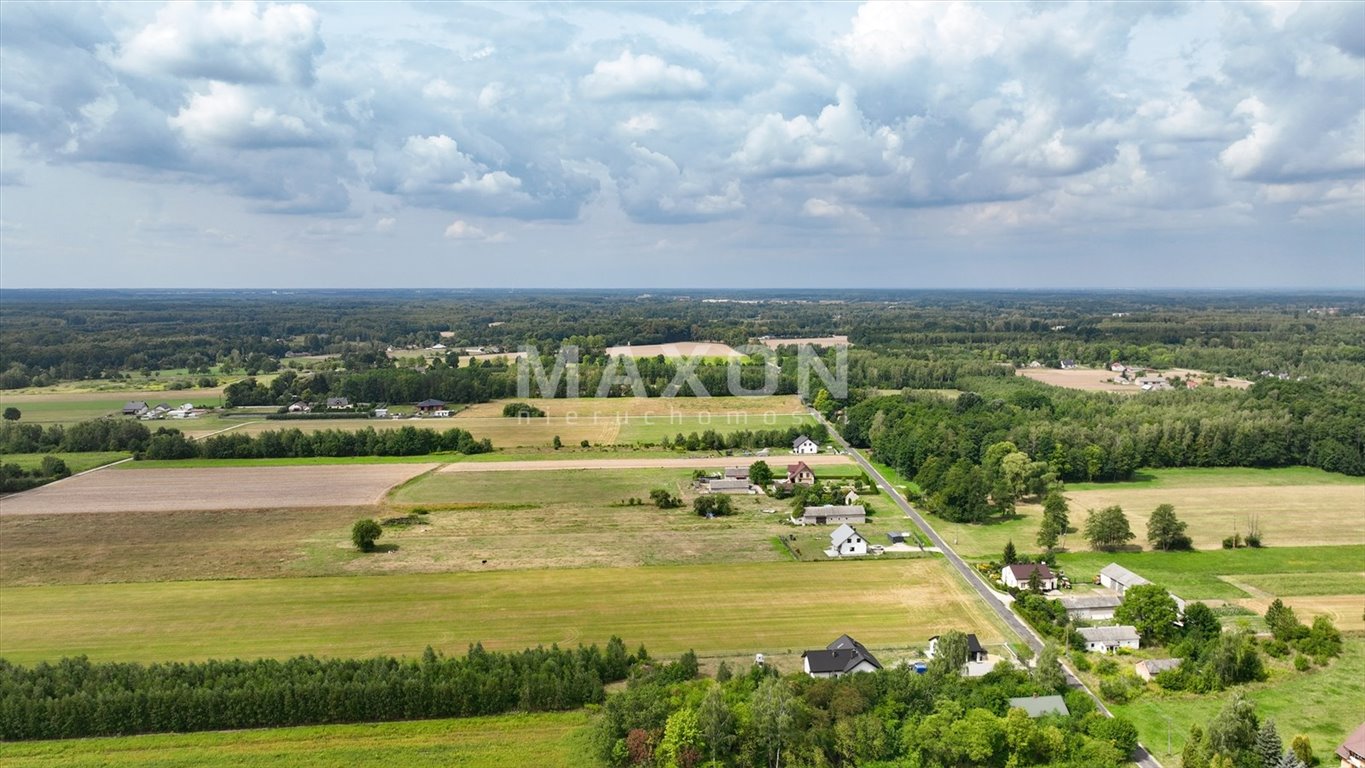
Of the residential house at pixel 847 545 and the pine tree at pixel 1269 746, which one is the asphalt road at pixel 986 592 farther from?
the residential house at pixel 847 545

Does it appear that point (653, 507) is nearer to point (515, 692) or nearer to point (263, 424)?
point (515, 692)

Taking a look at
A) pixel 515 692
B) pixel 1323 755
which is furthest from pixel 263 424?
pixel 1323 755

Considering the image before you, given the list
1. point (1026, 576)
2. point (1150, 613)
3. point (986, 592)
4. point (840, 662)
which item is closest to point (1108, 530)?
point (1026, 576)

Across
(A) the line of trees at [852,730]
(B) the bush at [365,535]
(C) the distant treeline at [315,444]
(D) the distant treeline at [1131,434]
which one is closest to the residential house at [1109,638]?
(A) the line of trees at [852,730]

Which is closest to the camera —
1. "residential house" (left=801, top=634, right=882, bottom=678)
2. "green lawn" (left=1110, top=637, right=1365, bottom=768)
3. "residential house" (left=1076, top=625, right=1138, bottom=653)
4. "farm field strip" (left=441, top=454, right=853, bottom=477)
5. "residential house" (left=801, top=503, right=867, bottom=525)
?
"green lawn" (left=1110, top=637, right=1365, bottom=768)

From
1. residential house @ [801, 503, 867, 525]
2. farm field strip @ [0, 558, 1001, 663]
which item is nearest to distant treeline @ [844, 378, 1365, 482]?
residential house @ [801, 503, 867, 525]

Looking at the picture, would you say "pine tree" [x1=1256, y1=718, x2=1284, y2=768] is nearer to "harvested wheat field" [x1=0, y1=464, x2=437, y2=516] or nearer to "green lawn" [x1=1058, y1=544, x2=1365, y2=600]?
"green lawn" [x1=1058, y1=544, x2=1365, y2=600]
